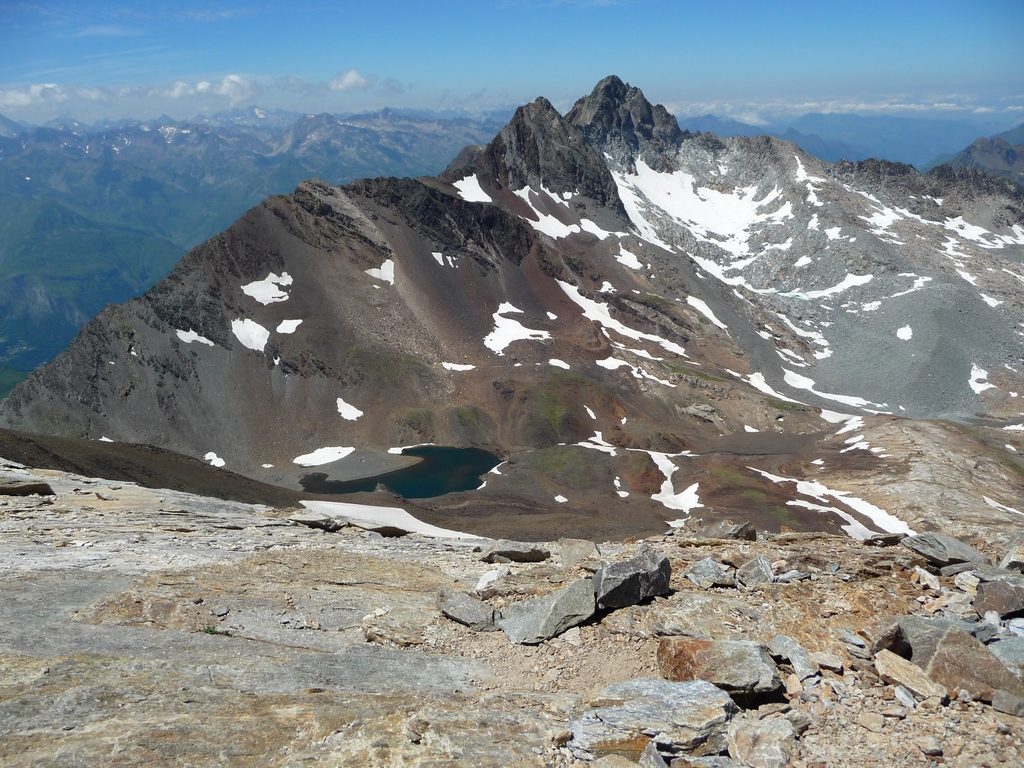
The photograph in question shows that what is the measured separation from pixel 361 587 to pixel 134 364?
125 meters

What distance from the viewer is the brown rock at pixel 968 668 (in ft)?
39.0

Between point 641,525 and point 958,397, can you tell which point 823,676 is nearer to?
point 641,525

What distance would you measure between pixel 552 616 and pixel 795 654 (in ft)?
19.8

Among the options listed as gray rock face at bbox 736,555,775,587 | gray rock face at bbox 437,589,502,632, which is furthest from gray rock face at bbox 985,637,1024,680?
gray rock face at bbox 437,589,502,632

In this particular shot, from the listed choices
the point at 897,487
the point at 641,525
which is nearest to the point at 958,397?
the point at 897,487

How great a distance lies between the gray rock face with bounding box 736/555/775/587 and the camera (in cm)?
1802

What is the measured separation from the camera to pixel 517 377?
132 m

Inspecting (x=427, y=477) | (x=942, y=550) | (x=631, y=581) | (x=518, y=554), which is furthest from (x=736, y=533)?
(x=427, y=477)

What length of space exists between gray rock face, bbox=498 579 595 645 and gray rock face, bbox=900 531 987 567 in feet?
36.5

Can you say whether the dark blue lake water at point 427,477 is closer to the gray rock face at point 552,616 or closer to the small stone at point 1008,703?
the gray rock face at point 552,616

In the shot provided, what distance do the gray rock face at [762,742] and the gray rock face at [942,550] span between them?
11198mm

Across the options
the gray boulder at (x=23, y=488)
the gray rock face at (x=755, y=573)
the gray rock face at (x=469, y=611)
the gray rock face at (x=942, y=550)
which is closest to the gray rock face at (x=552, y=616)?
the gray rock face at (x=469, y=611)

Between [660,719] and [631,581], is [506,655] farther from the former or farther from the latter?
[660,719]

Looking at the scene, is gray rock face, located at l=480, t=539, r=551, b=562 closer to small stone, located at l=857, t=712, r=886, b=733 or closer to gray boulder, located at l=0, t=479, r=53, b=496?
small stone, located at l=857, t=712, r=886, b=733
